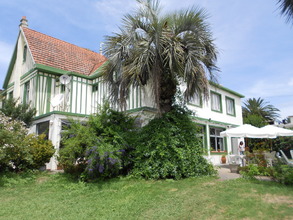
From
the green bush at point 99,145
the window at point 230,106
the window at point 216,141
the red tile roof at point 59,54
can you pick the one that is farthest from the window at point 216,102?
the green bush at point 99,145

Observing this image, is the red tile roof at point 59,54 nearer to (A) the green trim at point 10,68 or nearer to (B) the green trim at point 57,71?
(B) the green trim at point 57,71

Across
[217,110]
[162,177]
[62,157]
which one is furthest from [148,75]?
[217,110]

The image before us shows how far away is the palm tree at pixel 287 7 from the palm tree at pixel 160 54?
2959 mm

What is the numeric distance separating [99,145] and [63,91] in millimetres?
7416

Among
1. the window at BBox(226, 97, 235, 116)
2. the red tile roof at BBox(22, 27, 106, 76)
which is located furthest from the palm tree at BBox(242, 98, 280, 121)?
the red tile roof at BBox(22, 27, 106, 76)

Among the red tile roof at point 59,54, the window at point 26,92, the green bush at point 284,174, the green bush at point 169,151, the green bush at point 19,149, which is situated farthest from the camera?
the window at point 26,92

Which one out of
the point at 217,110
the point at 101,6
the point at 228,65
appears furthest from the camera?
the point at 217,110

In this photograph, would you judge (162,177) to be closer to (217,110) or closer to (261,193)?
(261,193)

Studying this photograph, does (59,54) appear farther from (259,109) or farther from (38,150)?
(259,109)

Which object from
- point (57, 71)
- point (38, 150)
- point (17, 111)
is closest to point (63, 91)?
point (57, 71)

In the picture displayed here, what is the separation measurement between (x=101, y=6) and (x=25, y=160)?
23.2 ft

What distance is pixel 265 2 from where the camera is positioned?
6.68 m

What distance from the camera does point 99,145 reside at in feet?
28.2

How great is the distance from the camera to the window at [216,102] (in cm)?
1789
